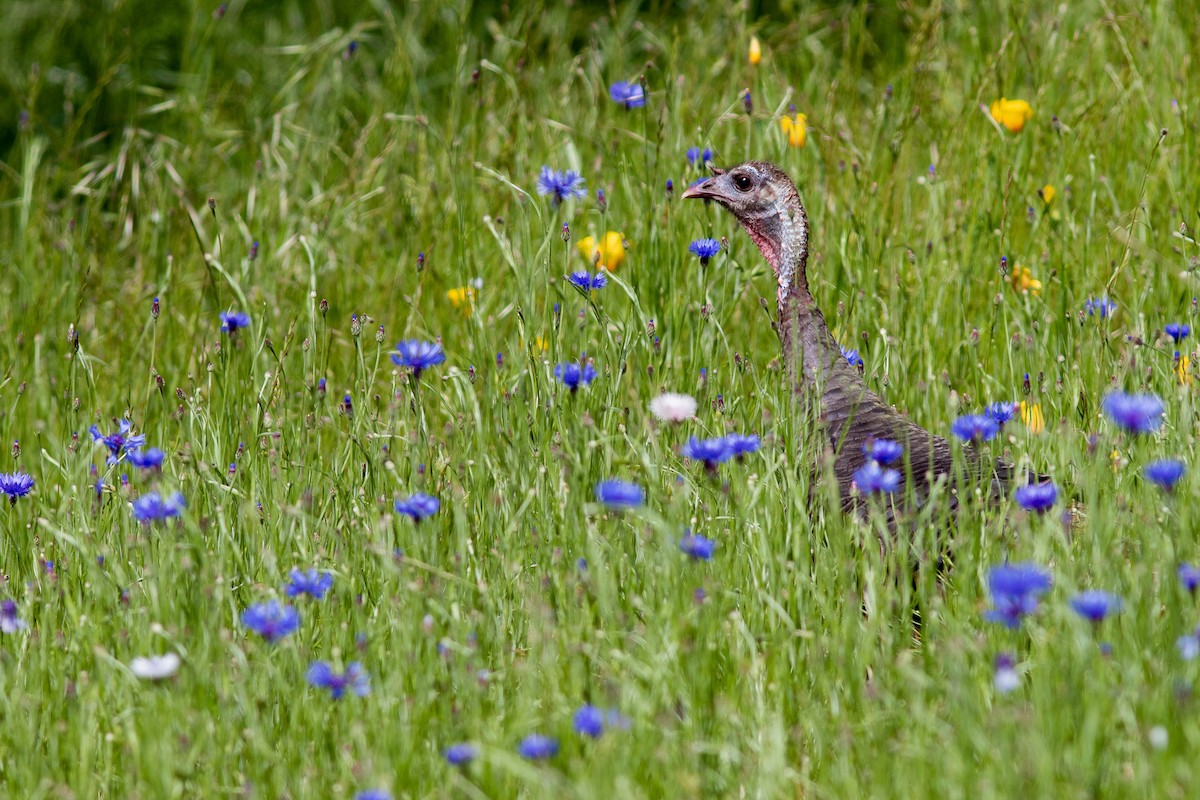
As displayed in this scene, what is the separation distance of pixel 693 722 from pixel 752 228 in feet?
6.82

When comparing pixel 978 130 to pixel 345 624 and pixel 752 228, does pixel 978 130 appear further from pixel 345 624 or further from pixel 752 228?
pixel 345 624

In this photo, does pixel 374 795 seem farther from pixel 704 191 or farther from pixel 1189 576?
pixel 704 191

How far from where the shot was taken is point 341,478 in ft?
11.6

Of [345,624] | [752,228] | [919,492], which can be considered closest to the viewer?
[345,624]

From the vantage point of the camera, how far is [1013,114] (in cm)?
497

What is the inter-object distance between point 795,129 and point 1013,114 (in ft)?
2.58

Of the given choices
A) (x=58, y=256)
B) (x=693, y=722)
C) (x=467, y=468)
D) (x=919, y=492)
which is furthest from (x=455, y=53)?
(x=693, y=722)

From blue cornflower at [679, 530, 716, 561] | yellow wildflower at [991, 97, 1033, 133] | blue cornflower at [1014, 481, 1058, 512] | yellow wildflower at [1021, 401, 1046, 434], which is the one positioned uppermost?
yellow wildflower at [991, 97, 1033, 133]

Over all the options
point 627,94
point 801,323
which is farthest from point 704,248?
point 627,94

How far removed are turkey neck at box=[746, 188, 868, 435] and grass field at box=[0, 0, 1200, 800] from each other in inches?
3.8

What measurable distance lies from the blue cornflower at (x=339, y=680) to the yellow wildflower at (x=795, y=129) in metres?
2.95

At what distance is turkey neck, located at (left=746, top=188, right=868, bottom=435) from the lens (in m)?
3.65

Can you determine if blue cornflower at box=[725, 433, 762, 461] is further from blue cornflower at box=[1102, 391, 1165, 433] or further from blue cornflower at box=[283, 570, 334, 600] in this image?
blue cornflower at box=[283, 570, 334, 600]

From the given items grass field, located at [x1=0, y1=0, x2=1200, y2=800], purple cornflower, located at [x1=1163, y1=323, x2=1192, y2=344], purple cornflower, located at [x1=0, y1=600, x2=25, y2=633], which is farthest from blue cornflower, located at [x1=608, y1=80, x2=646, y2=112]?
purple cornflower, located at [x1=0, y1=600, x2=25, y2=633]
